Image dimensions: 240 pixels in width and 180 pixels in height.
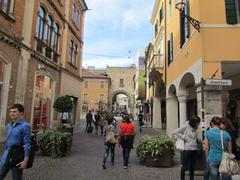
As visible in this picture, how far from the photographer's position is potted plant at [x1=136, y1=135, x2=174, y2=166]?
315 inches

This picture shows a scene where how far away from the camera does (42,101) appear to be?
1588cm

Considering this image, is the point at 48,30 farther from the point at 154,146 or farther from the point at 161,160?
the point at 161,160

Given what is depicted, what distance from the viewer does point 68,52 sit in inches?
806

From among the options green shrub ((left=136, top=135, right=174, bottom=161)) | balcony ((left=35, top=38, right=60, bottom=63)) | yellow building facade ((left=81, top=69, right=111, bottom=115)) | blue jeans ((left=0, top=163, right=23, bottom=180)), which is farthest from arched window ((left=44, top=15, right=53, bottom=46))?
yellow building facade ((left=81, top=69, right=111, bottom=115))

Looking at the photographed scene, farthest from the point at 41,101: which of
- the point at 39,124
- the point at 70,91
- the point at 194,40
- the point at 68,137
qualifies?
→ the point at 194,40

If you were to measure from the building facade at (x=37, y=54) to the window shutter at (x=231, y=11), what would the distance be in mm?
9223

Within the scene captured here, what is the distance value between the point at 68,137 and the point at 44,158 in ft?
3.94

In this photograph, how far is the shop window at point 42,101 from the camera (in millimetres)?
14852

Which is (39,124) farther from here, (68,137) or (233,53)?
Result: (233,53)

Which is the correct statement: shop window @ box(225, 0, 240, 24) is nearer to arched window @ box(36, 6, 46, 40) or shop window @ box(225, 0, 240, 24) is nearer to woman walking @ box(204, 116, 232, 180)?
woman walking @ box(204, 116, 232, 180)

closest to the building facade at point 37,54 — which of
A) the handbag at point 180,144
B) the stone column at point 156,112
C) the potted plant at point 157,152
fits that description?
the potted plant at point 157,152

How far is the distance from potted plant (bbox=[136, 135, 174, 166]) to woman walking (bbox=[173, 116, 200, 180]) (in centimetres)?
211

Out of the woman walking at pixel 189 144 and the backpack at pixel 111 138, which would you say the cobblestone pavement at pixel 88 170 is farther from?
the woman walking at pixel 189 144

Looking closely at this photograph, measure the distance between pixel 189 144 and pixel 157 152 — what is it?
2.25 m
